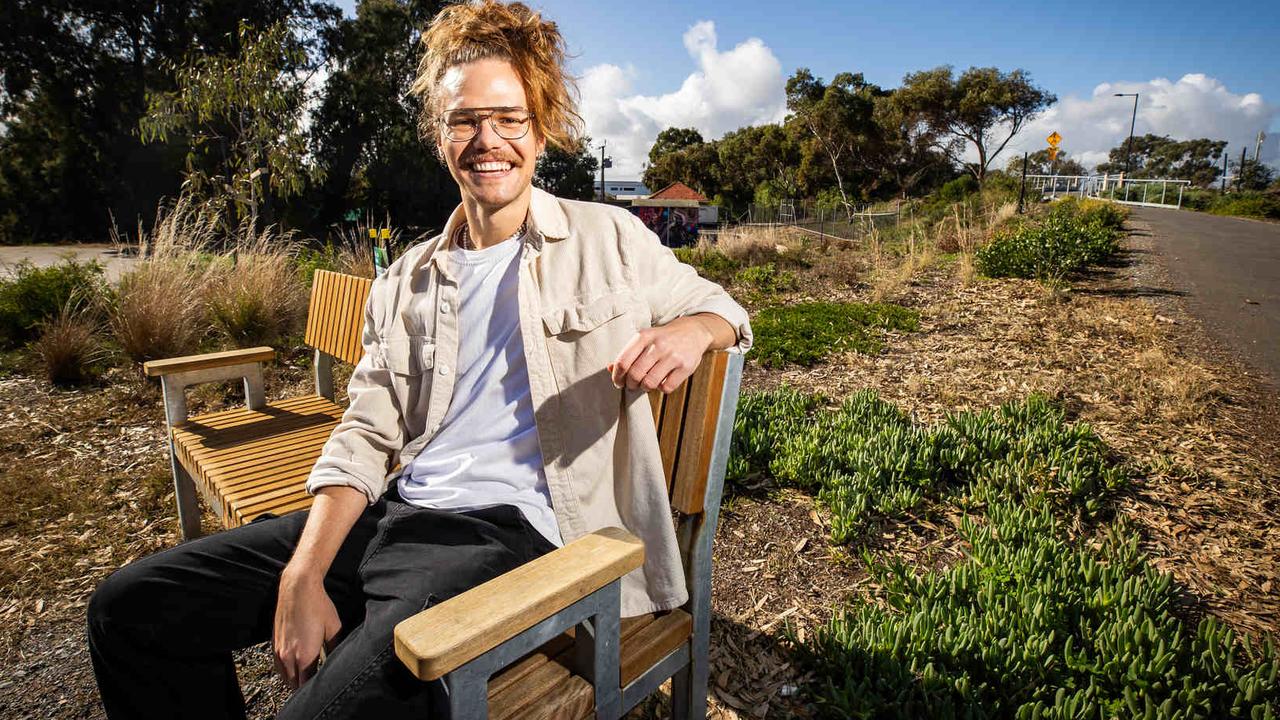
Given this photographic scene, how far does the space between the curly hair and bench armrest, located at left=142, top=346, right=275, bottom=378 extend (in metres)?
1.92

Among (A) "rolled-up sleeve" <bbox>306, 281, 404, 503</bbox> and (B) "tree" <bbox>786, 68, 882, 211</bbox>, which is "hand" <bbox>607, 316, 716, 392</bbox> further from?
(B) "tree" <bbox>786, 68, 882, 211</bbox>

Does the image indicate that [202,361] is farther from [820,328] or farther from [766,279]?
[766,279]

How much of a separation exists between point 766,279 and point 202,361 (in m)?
8.37

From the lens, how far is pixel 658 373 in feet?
4.37

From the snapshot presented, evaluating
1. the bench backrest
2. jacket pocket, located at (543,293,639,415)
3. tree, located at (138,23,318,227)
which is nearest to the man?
jacket pocket, located at (543,293,639,415)

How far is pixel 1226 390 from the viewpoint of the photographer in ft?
15.1

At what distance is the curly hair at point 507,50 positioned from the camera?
5.31ft

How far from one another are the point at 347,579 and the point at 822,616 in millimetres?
1672

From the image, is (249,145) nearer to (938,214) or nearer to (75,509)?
(75,509)

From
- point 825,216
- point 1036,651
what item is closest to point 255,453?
point 1036,651

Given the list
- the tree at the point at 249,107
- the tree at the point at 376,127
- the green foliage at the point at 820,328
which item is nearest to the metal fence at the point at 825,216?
the tree at the point at 376,127

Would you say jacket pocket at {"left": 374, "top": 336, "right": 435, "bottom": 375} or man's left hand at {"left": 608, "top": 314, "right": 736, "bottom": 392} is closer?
man's left hand at {"left": 608, "top": 314, "right": 736, "bottom": 392}

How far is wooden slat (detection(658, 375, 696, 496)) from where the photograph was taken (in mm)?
1642

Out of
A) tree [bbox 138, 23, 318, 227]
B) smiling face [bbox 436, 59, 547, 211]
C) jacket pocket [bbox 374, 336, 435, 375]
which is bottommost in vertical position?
jacket pocket [bbox 374, 336, 435, 375]
